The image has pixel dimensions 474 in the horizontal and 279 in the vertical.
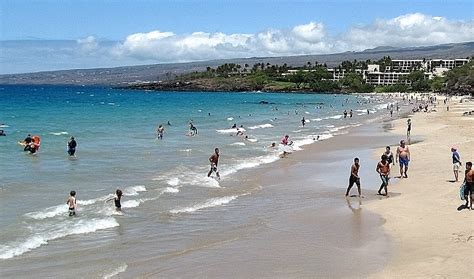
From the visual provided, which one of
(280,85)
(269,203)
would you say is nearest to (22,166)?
(269,203)

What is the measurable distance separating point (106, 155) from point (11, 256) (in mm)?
19258

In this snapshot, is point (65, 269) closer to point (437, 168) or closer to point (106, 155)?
point (437, 168)

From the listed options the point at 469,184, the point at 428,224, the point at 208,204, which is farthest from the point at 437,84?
the point at 428,224

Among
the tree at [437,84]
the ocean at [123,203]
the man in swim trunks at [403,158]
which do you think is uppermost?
the man in swim trunks at [403,158]

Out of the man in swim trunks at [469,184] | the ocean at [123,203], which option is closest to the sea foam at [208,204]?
the ocean at [123,203]

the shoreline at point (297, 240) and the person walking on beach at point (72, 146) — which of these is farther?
the person walking on beach at point (72, 146)

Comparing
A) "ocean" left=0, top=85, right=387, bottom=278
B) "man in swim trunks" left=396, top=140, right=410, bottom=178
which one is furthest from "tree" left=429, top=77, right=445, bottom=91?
"man in swim trunks" left=396, top=140, right=410, bottom=178

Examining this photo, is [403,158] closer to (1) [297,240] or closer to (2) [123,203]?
(1) [297,240]

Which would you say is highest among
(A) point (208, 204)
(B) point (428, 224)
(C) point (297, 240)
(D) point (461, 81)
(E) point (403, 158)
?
(E) point (403, 158)

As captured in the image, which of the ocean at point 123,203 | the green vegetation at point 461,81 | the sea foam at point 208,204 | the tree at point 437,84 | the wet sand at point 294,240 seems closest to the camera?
the wet sand at point 294,240

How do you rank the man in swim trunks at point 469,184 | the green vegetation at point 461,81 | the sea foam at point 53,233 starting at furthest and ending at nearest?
the green vegetation at point 461,81, the man in swim trunks at point 469,184, the sea foam at point 53,233

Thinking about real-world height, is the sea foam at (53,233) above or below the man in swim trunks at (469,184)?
below

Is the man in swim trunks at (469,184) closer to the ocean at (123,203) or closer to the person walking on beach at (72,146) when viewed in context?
the ocean at (123,203)

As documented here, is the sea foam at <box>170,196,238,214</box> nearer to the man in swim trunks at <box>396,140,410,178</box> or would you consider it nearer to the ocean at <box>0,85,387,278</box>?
the ocean at <box>0,85,387,278</box>
